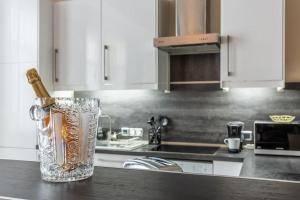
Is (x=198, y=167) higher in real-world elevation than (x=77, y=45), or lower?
lower

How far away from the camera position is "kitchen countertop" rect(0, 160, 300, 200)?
26.1 inches

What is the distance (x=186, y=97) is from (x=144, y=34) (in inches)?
28.8

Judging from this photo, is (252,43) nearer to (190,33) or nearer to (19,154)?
(190,33)

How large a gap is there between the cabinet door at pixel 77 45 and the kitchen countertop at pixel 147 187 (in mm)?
2193

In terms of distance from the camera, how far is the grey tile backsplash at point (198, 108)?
8.98 feet

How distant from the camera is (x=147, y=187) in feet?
2.40

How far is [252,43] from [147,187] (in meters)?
2.02

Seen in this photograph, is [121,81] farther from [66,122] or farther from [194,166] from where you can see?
[66,122]

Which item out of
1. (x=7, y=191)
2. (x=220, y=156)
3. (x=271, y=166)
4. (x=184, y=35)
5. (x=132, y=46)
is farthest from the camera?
(x=132, y=46)

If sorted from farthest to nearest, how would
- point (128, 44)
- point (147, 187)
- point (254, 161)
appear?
point (128, 44) → point (254, 161) → point (147, 187)

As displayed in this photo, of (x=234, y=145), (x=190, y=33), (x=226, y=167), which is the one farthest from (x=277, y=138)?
(x=190, y=33)

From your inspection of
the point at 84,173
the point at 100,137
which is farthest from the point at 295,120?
the point at 84,173

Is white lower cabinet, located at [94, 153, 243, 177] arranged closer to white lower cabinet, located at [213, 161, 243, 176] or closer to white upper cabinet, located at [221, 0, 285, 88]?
white lower cabinet, located at [213, 161, 243, 176]

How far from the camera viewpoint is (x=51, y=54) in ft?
10.3
